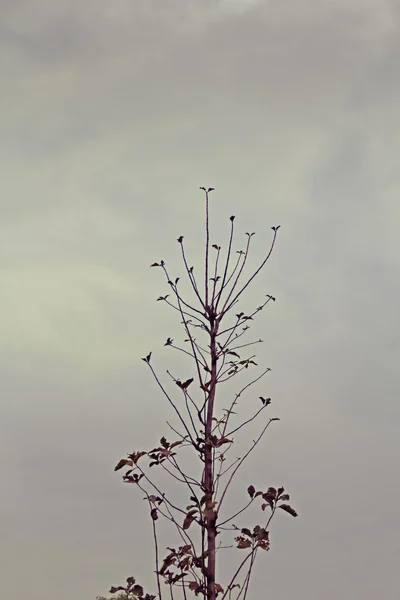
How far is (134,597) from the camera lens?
144 inches

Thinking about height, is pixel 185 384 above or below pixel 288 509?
above

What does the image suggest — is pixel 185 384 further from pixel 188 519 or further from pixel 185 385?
pixel 188 519

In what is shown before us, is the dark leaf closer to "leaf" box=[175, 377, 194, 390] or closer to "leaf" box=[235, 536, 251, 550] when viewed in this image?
"leaf" box=[175, 377, 194, 390]

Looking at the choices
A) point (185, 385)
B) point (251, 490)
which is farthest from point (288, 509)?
point (185, 385)

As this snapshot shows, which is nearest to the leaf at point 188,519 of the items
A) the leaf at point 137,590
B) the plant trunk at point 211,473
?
the plant trunk at point 211,473

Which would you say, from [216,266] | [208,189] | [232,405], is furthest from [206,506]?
[208,189]

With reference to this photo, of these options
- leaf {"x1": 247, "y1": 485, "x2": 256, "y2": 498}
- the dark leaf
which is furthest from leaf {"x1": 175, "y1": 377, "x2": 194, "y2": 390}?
leaf {"x1": 247, "y1": 485, "x2": 256, "y2": 498}

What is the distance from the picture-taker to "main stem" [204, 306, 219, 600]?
340 cm

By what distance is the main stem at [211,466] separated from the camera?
340 centimetres

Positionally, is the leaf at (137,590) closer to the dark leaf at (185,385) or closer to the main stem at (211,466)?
the main stem at (211,466)

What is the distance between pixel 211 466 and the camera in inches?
141

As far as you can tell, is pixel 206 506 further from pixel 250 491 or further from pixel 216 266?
pixel 216 266

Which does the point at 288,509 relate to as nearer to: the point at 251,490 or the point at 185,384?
the point at 251,490

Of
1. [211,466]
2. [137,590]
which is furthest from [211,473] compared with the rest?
[137,590]
